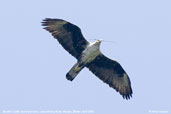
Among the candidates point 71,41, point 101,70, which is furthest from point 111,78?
point 71,41

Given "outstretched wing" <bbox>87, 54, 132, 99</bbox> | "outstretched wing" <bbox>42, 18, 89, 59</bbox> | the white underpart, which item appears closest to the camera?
the white underpart

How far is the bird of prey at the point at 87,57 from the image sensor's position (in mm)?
32500

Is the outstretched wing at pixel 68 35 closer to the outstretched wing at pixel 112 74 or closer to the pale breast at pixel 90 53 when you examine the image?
the pale breast at pixel 90 53

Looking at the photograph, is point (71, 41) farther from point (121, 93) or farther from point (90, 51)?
point (121, 93)

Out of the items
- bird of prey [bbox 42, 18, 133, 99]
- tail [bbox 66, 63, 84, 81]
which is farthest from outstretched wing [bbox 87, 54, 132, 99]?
tail [bbox 66, 63, 84, 81]

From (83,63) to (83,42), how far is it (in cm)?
100

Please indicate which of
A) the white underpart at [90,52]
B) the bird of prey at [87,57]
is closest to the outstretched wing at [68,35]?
the bird of prey at [87,57]

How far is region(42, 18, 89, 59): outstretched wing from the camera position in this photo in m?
32.8

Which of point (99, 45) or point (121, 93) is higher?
point (99, 45)

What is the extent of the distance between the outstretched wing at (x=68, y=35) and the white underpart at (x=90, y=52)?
0.32 meters

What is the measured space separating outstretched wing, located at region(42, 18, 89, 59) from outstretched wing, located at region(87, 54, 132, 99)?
122 centimetres

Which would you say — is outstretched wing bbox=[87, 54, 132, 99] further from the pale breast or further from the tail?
the tail

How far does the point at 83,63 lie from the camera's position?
3256 centimetres

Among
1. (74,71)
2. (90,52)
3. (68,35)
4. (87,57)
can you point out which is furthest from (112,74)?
(68,35)
